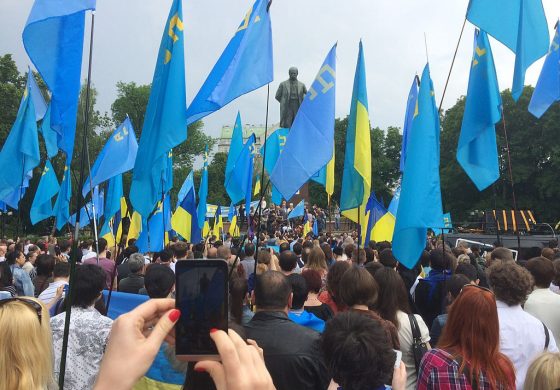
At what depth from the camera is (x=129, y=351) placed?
1205 millimetres

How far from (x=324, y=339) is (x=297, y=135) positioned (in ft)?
11.7

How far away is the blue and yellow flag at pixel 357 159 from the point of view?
22.0 feet

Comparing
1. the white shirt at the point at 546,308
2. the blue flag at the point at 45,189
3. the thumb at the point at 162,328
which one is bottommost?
the white shirt at the point at 546,308

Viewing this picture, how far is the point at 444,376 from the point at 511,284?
1201mm

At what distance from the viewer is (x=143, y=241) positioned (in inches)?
399

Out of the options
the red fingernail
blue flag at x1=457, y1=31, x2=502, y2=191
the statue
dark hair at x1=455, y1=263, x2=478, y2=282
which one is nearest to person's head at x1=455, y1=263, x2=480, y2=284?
dark hair at x1=455, y1=263, x2=478, y2=282

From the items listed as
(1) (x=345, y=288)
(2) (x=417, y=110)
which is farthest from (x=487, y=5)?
(1) (x=345, y=288)

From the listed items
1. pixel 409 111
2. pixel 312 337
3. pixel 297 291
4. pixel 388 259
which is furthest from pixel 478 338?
pixel 409 111

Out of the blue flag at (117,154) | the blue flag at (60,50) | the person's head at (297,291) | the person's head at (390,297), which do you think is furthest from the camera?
the blue flag at (117,154)

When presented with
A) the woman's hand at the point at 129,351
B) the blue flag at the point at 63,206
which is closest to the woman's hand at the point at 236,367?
the woman's hand at the point at 129,351

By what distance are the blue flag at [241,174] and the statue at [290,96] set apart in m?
5.27

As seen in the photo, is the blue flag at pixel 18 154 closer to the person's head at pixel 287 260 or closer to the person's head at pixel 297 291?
the person's head at pixel 287 260

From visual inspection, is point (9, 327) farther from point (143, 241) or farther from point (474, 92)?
point (143, 241)

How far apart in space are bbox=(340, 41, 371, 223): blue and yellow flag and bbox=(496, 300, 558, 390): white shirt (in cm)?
339
